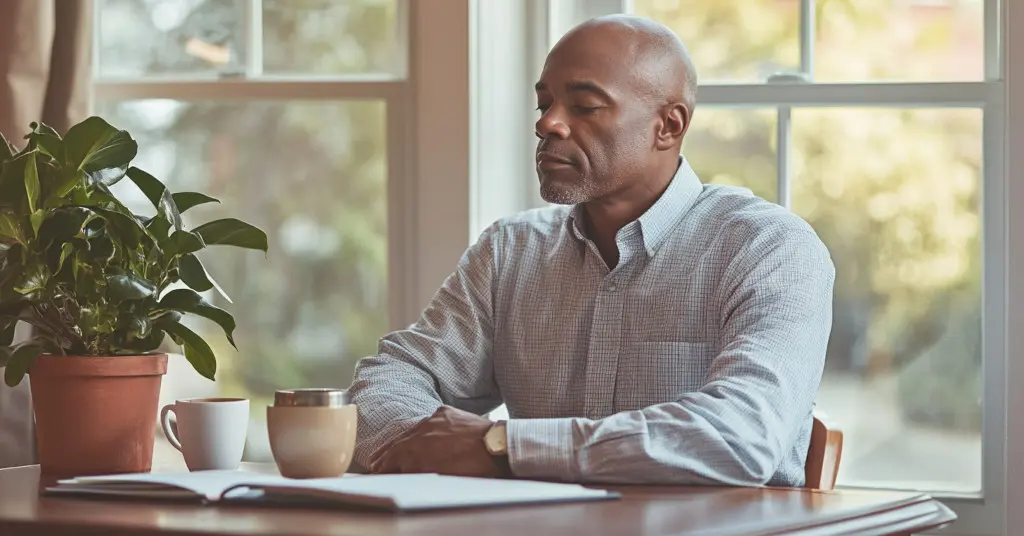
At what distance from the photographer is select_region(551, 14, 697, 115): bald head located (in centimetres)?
221

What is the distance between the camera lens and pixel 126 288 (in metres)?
1.54

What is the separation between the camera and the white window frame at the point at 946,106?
2.37 m

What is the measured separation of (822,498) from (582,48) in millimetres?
1032

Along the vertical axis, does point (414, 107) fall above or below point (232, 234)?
above

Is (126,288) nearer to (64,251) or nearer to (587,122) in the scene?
(64,251)

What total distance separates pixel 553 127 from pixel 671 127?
24cm

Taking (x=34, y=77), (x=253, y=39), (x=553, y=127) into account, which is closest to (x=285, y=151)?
(x=253, y=39)

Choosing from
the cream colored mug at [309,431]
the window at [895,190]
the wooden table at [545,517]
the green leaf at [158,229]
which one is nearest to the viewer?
the wooden table at [545,517]

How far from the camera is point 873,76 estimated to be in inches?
102

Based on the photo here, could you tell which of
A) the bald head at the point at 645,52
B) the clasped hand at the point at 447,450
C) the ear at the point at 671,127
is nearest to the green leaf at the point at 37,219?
the clasped hand at the point at 447,450

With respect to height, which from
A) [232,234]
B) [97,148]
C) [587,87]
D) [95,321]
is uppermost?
[587,87]

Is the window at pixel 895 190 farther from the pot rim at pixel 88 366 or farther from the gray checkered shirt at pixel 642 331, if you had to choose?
the pot rim at pixel 88 366

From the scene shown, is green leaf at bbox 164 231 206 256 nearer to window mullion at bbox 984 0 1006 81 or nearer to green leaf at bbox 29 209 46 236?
green leaf at bbox 29 209 46 236

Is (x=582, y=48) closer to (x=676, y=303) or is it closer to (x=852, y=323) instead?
(x=676, y=303)
